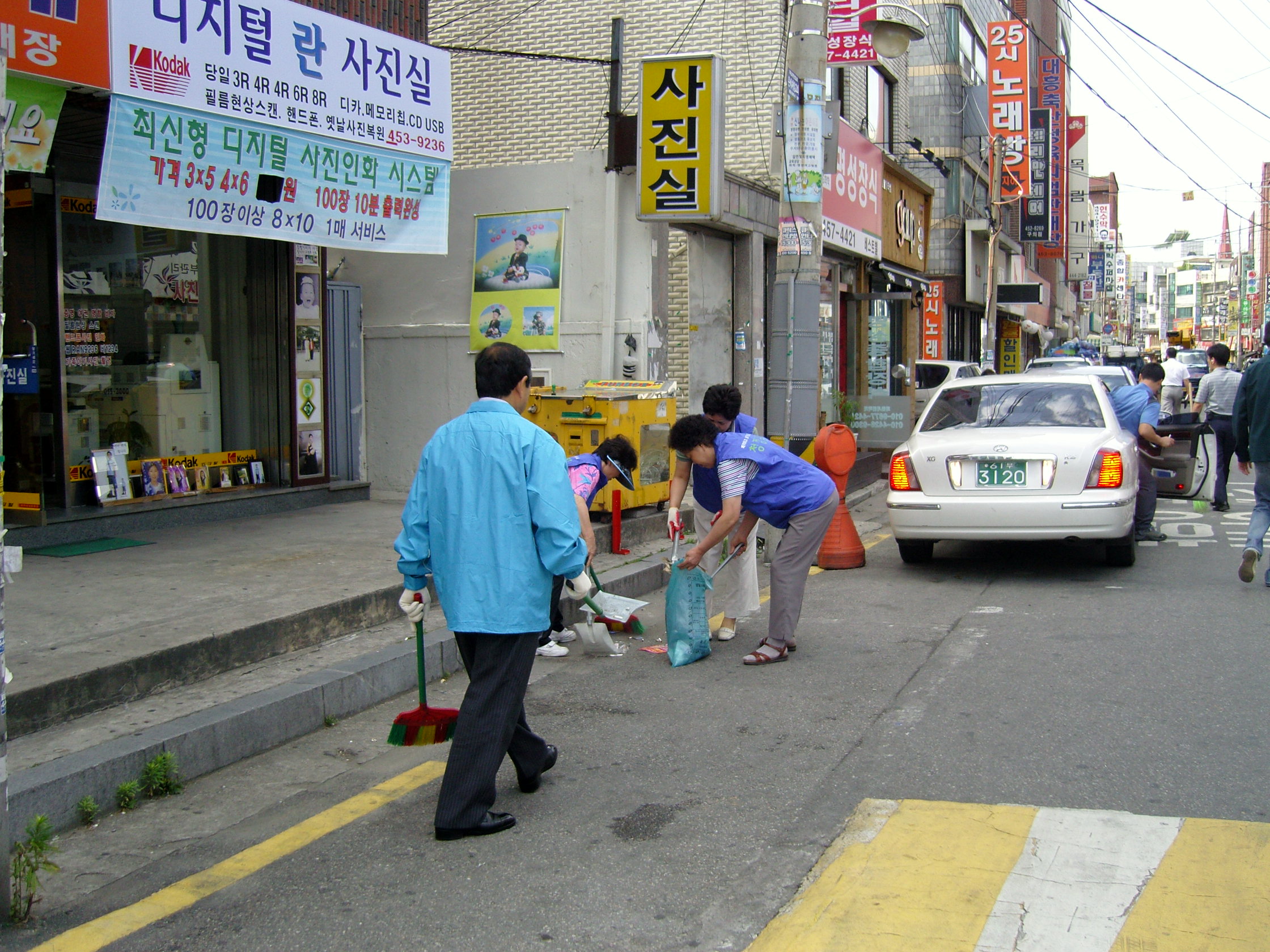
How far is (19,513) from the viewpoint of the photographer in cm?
796

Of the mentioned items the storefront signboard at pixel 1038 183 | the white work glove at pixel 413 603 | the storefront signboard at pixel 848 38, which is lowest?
the white work glove at pixel 413 603

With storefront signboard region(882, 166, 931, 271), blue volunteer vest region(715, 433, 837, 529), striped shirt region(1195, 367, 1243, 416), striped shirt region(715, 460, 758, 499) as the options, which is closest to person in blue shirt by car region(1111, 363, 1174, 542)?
striped shirt region(1195, 367, 1243, 416)

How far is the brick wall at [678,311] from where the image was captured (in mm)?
15133

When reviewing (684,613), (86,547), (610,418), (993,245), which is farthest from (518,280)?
(993,245)

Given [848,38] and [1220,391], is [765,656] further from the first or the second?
[848,38]

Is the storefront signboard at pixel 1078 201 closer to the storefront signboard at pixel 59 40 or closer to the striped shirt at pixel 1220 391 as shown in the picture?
the striped shirt at pixel 1220 391

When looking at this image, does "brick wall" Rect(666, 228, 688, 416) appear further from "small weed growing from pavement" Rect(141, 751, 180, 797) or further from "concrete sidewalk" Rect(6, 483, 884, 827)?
"small weed growing from pavement" Rect(141, 751, 180, 797)

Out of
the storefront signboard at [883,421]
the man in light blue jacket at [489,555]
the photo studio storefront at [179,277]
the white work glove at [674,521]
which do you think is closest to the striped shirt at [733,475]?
the white work glove at [674,521]

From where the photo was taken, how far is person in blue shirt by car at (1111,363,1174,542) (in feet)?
33.0

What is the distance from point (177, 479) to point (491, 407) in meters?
6.44

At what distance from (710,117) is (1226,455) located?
7.12m

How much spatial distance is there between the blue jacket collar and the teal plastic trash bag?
2.47m

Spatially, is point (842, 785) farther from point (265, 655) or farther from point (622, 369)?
point (622, 369)

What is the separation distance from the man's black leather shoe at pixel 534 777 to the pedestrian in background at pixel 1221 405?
34.7 ft
